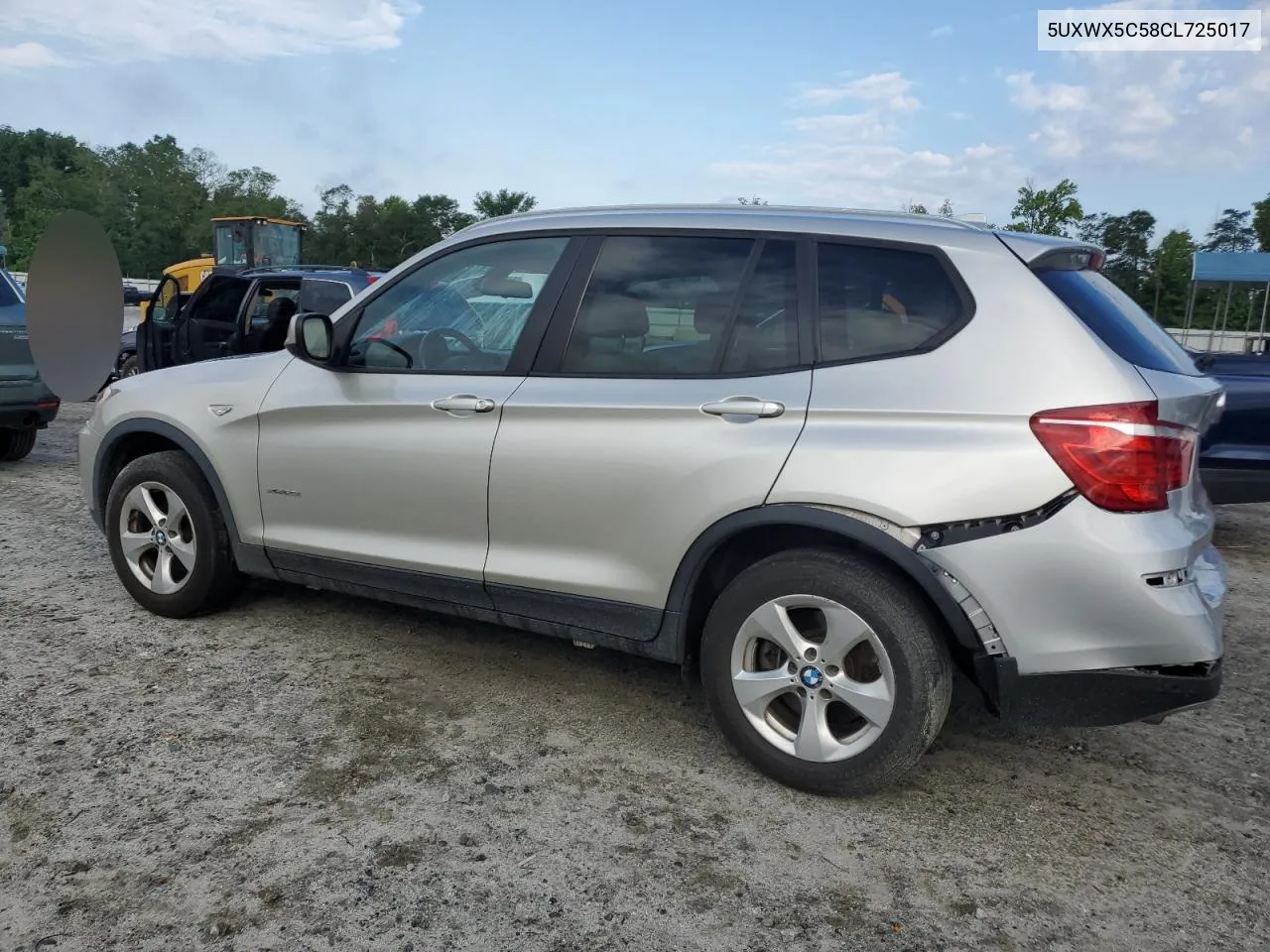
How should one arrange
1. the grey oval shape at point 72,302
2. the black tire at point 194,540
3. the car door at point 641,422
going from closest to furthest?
the car door at point 641,422, the black tire at point 194,540, the grey oval shape at point 72,302

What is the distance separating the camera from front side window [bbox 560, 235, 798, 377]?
10.9ft

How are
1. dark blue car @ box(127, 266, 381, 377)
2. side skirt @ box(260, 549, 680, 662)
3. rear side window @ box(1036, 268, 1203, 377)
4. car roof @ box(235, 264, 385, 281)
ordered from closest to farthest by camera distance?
rear side window @ box(1036, 268, 1203, 377), side skirt @ box(260, 549, 680, 662), dark blue car @ box(127, 266, 381, 377), car roof @ box(235, 264, 385, 281)

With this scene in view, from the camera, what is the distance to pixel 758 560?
11.0ft

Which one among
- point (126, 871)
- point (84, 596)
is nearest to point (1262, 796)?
point (126, 871)

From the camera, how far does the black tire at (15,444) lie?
8.91 m

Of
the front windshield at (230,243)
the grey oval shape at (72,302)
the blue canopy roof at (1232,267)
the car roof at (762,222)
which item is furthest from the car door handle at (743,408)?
the front windshield at (230,243)

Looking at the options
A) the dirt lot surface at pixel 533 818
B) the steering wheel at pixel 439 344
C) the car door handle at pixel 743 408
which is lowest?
the dirt lot surface at pixel 533 818

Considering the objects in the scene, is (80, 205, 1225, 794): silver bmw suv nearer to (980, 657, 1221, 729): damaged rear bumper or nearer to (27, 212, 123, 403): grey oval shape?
(980, 657, 1221, 729): damaged rear bumper

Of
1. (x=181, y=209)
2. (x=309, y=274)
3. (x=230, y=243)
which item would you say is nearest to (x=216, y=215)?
(x=181, y=209)

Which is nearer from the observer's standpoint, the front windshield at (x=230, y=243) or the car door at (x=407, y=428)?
the car door at (x=407, y=428)

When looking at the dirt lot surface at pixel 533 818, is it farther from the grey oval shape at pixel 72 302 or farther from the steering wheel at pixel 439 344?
the grey oval shape at pixel 72 302

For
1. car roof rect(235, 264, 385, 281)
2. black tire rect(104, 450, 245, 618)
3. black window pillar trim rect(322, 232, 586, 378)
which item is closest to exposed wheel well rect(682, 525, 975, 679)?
black window pillar trim rect(322, 232, 586, 378)

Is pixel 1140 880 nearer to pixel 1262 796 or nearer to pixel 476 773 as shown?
pixel 1262 796

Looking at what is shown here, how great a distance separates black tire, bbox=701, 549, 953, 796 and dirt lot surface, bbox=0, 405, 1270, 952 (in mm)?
126
